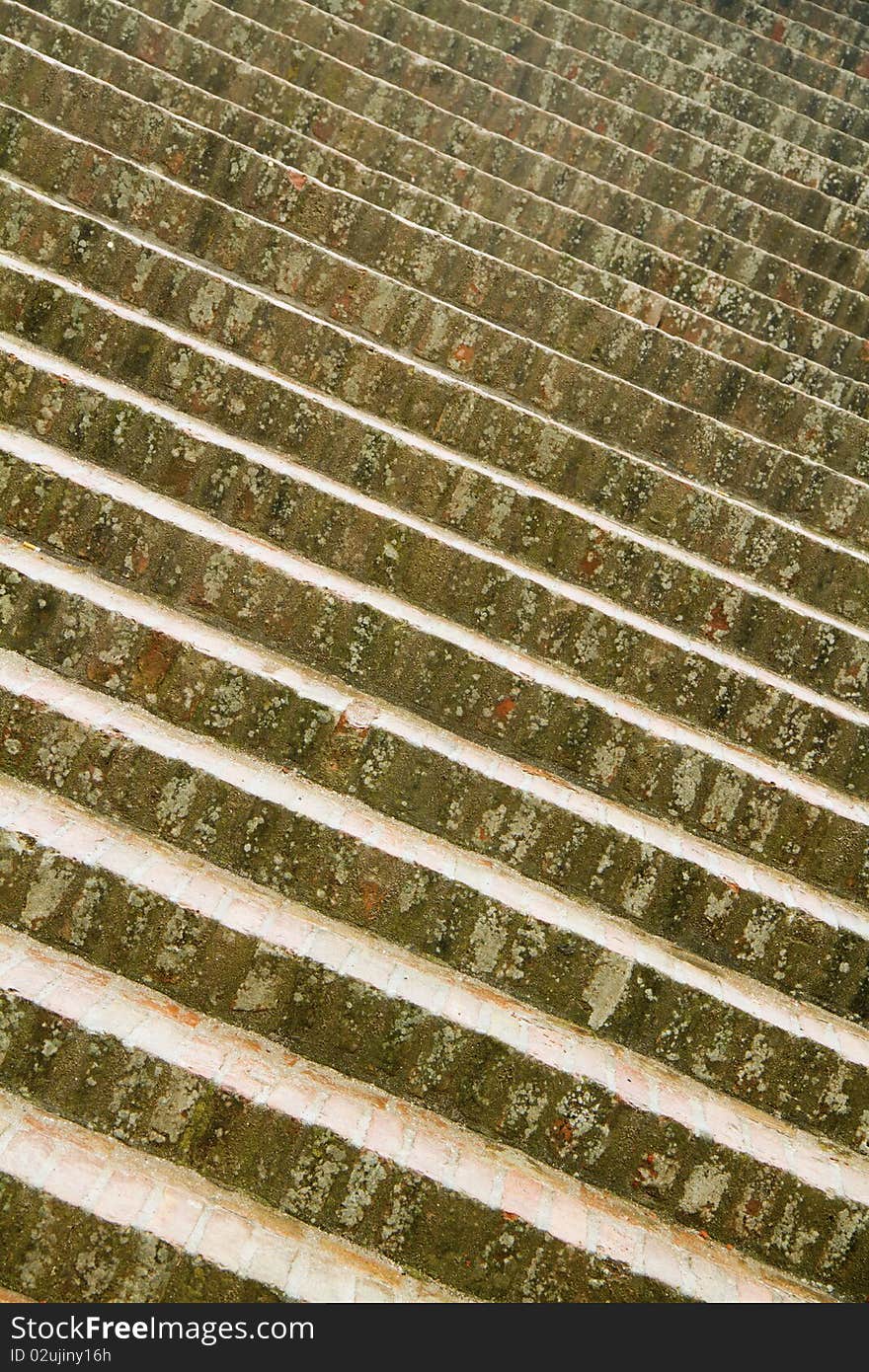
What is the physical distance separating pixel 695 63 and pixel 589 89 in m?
1.11

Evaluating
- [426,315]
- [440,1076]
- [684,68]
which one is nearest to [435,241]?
[426,315]

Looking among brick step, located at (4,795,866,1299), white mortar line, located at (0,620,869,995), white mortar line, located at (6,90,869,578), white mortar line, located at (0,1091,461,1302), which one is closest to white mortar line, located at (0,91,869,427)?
white mortar line, located at (6,90,869,578)

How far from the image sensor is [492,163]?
236 inches

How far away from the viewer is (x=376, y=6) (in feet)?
21.8

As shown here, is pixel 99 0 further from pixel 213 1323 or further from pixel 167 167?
pixel 213 1323

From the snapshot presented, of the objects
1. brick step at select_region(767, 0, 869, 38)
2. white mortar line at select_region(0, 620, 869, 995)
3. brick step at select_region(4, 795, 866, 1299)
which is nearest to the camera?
brick step at select_region(4, 795, 866, 1299)

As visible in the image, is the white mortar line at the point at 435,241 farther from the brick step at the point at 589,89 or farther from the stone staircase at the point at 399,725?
the brick step at the point at 589,89

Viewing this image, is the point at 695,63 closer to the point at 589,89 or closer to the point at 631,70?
the point at 631,70

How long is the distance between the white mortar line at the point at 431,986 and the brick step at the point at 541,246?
12.2 ft

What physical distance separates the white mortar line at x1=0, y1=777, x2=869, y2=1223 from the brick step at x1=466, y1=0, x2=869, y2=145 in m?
6.60

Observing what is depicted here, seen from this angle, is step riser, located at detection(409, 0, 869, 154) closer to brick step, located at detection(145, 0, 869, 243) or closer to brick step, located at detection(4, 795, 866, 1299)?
brick step, located at detection(145, 0, 869, 243)

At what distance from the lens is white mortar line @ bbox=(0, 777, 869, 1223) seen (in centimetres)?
289

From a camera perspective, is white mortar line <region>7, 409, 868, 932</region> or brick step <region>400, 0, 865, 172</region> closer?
white mortar line <region>7, 409, 868, 932</region>

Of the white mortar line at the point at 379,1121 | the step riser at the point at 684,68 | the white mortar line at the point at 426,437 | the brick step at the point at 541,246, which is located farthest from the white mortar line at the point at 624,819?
the step riser at the point at 684,68
